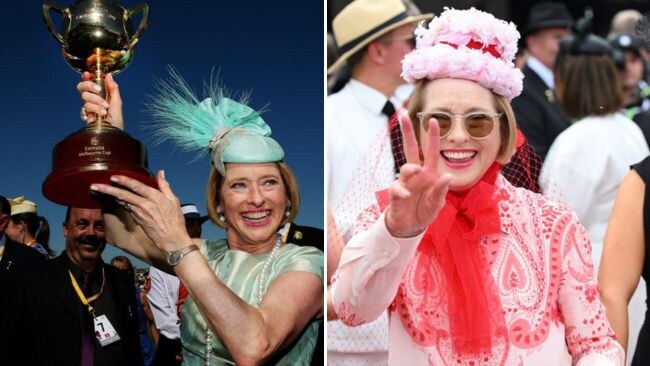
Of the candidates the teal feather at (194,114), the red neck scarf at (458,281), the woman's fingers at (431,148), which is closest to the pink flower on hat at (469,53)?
the red neck scarf at (458,281)

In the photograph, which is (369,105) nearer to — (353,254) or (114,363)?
(353,254)

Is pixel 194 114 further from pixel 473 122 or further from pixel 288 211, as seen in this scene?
pixel 473 122

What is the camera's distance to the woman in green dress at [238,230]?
1.94m

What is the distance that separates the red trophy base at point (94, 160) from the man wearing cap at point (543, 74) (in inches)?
38.6

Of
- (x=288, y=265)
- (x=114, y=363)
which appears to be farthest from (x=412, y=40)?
(x=114, y=363)

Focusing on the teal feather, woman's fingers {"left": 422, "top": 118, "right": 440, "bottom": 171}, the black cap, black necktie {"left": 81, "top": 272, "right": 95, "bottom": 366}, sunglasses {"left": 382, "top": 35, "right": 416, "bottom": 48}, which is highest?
the black cap

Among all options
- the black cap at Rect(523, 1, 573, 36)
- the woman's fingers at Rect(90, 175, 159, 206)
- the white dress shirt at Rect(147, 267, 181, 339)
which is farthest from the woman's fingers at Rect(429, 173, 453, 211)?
the white dress shirt at Rect(147, 267, 181, 339)

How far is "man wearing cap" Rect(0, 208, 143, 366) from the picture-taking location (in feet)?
7.20

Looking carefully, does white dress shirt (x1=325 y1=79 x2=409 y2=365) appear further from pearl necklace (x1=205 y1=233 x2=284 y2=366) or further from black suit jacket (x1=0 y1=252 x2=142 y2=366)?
black suit jacket (x1=0 y1=252 x2=142 y2=366)

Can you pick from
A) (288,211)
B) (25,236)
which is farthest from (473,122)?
(25,236)

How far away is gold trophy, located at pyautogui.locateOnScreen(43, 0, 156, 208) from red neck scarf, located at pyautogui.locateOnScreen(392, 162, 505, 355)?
0.71m

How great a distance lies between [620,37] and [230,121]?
1.06 metres

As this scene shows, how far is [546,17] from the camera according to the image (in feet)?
6.93

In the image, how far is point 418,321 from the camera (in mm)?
1704
